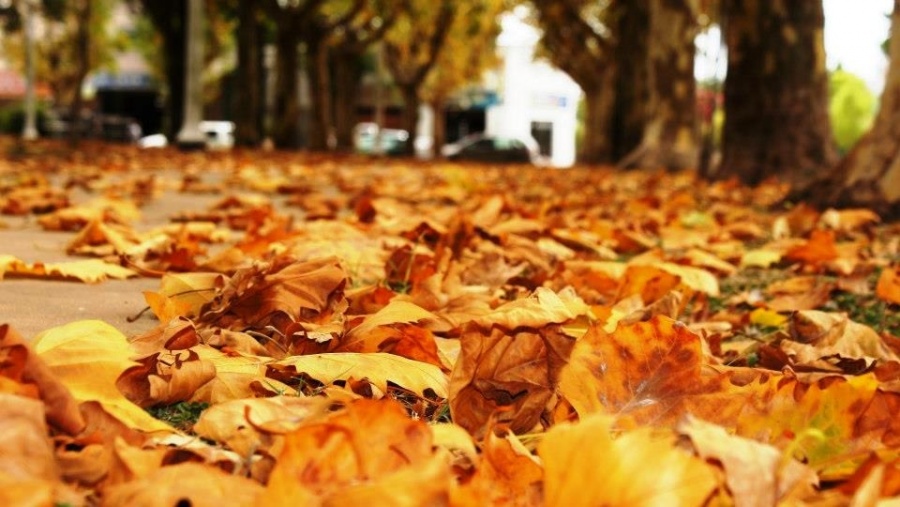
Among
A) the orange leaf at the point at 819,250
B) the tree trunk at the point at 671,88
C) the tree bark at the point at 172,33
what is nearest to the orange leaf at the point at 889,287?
the orange leaf at the point at 819,250

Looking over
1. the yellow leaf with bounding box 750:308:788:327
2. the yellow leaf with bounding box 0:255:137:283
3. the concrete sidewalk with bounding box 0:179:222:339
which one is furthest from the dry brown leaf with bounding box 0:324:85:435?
the yellow leaf with bounding box 750:308:788:327

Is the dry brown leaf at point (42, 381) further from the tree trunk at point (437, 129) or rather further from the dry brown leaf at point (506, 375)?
the tree trunk at point (437, 129)

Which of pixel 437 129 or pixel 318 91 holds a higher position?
pixel 318 91

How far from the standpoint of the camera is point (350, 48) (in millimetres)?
35250

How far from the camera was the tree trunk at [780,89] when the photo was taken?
1084 centimetres

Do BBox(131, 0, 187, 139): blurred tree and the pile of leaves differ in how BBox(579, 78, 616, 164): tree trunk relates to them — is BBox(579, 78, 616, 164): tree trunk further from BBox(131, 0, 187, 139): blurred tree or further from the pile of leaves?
the pile of leaves

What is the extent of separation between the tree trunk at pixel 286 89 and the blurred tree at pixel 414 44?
12.0 ft

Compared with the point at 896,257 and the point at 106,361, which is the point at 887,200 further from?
the point at 106,361

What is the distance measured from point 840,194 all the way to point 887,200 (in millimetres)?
338

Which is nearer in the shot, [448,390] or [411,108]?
[448,390]

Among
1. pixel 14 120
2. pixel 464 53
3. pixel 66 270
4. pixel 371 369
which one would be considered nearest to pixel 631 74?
pixel 66 270

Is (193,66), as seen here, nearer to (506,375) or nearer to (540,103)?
(506,375)

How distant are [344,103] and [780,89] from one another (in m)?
28.9

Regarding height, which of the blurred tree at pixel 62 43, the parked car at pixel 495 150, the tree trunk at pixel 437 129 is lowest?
the parked car at pixel 495 150
